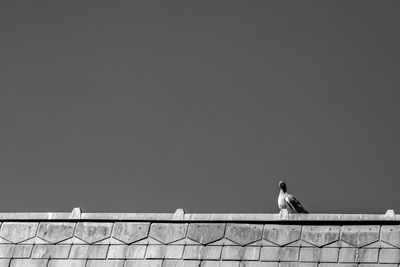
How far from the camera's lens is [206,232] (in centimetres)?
2909

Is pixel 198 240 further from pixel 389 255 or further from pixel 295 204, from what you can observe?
pixel 295 204

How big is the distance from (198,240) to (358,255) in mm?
3717

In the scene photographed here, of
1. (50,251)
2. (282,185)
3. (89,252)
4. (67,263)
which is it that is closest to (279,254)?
(89,252)

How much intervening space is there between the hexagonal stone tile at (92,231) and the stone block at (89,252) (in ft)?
0.66

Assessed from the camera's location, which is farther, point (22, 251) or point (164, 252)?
point (22, 251)

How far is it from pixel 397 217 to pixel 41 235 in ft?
27.6

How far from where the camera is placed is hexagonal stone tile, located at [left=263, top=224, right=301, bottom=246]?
93.2ft

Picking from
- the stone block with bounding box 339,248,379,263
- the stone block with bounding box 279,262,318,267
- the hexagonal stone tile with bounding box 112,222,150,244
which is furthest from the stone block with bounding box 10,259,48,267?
the stone block with bounding box 339,248,379,263

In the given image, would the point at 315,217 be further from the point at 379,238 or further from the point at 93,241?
the point at 93,241

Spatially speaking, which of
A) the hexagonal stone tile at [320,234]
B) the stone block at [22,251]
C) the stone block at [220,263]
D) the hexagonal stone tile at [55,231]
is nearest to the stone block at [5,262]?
the stone block at [22,251]

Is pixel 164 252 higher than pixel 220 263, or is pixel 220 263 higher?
pixel 164 252

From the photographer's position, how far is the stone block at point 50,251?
29641 mm

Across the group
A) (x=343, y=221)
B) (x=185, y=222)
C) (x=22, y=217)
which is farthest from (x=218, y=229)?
(x=22, y=217)

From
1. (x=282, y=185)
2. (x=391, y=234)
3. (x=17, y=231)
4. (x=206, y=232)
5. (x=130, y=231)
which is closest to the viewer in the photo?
(x=391, y=234)
